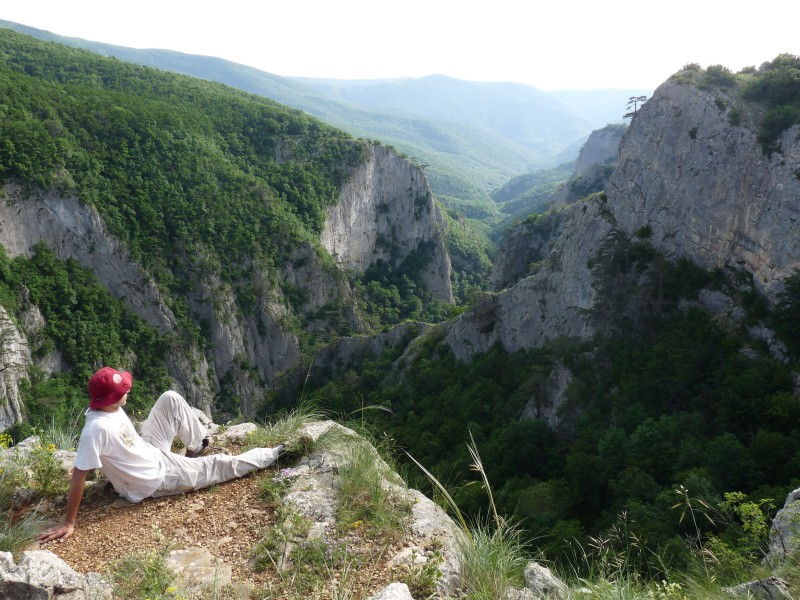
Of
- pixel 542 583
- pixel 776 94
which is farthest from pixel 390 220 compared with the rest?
pixel 542 583

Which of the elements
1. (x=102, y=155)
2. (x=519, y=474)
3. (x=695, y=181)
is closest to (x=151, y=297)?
(x=102, y=155)

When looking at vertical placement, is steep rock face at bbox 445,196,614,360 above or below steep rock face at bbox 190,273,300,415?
above

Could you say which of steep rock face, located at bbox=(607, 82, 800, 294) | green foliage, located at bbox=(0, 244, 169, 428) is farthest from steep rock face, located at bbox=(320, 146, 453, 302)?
steep rock face, located at bbox=(607, 82, 800, 294)

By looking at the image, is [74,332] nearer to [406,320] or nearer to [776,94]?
[406,320]

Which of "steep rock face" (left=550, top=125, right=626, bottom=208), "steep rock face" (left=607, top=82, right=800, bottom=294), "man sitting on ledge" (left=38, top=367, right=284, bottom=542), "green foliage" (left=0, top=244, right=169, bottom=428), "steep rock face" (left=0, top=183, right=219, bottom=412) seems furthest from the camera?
"steep rock face" (left=550, top=125, right=626, bottom=208)

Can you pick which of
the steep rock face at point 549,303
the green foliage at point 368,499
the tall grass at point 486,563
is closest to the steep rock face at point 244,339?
the steep rock face at point 549,303

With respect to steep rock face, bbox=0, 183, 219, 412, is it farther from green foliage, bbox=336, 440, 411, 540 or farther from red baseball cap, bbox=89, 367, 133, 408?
green foliage, bbox=336, 440, 411, 540

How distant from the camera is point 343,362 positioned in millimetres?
54125

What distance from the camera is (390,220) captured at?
104 m

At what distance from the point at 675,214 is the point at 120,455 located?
32261mm

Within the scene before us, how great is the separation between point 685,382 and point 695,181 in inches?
477

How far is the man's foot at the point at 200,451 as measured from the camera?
676 centimetres

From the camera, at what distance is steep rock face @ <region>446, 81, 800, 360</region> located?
24.9 meters

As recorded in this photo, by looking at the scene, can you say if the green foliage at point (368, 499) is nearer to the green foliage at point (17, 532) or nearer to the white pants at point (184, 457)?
the white pants at point (184, 457)
